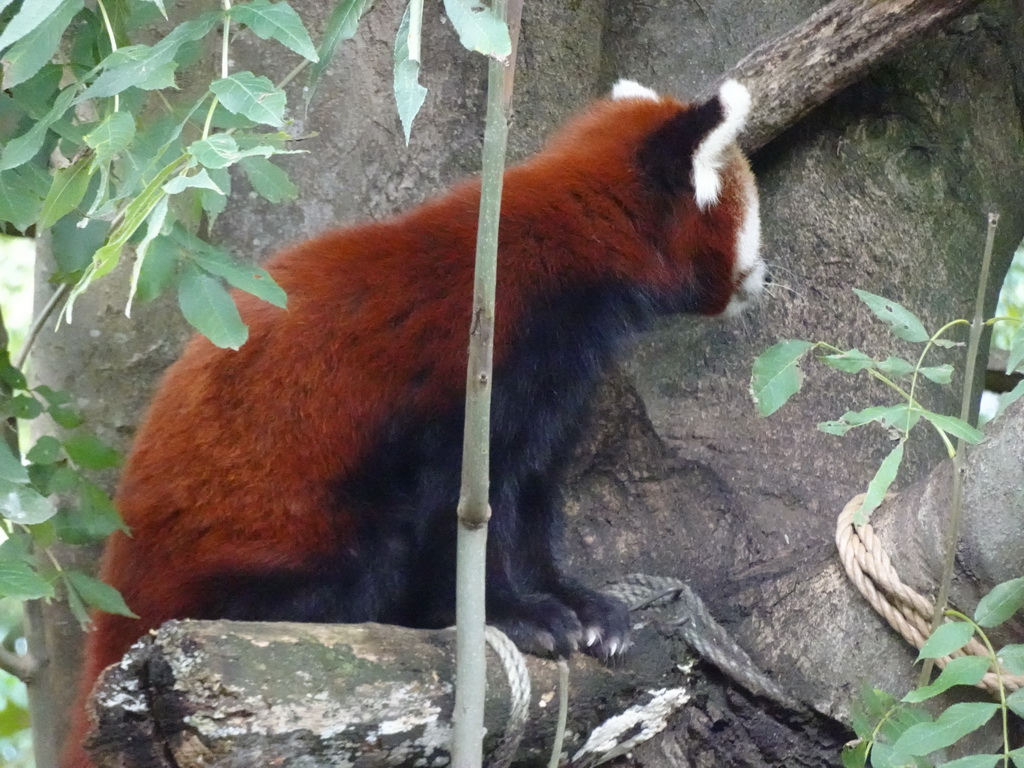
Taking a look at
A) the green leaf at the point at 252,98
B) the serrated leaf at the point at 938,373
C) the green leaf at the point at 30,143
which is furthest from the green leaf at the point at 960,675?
the green leaf at the point at 30,143

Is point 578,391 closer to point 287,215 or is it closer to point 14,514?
point 287,215

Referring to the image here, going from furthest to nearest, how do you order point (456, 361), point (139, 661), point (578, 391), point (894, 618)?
point (578, 391) → point (456, 361) → point (894, 618) → point (139, 661)

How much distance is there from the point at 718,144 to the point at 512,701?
3.88 feet

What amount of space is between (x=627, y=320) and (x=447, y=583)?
64 centimetres

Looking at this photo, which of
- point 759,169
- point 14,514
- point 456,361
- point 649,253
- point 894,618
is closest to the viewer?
point 14,514

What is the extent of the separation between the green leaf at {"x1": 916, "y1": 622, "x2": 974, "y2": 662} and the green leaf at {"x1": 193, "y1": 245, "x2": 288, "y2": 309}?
942 millimetres

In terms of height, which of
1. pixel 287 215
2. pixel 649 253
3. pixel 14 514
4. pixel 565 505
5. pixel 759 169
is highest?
pixel 287 215

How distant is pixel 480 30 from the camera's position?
1038mm

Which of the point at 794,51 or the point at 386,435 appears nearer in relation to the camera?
the point at 386,435

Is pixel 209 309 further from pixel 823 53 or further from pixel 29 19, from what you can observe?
pixel 823 53

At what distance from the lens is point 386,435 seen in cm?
196

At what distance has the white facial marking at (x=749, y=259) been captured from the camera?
230cm

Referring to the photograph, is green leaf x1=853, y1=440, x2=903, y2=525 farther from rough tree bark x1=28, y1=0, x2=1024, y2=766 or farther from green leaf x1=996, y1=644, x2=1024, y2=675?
rough tree bark x1=28, y1=0, x2=1024, y2=766

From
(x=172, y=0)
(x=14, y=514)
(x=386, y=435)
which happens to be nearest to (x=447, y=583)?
(x=386, y=435)
